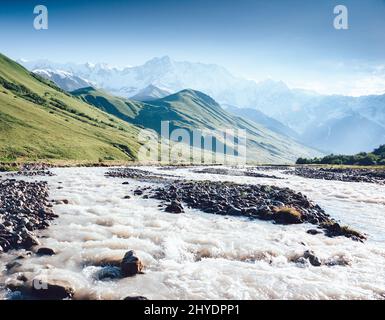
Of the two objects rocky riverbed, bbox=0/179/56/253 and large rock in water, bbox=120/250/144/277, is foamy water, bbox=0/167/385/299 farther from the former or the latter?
rocky riverbed, bbox=0/179/56/253

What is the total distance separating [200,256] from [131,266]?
4412 millimetres

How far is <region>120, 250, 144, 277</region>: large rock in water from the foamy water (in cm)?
43

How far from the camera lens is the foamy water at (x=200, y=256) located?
1516cm

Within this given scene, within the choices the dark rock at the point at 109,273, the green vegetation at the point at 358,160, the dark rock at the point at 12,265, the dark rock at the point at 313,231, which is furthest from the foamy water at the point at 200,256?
the green vegetation at the point at 358,160

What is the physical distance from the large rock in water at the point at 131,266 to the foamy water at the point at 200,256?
0.43 m

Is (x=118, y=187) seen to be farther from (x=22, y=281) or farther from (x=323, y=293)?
(x=323, y=293)

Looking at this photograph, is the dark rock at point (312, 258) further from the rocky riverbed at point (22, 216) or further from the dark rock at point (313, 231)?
the rocky riverbed at point (22, 216)

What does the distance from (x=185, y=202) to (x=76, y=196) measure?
1100 cm

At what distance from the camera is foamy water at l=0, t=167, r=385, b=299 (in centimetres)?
1516

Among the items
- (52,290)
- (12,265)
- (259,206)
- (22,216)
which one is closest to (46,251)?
(12,265)

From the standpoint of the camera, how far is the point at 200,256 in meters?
19.4

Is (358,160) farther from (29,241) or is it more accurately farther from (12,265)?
(12,265)

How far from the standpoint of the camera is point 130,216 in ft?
91.0
